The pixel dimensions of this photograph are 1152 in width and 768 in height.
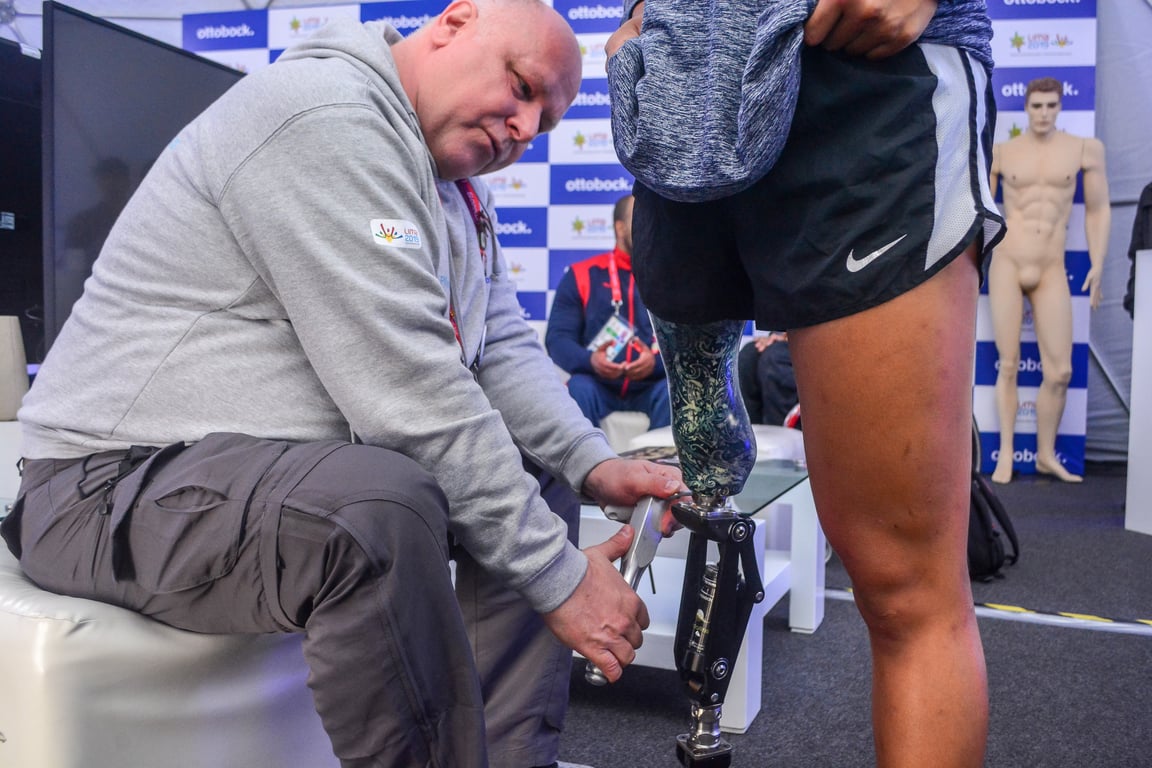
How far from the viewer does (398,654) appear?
724 millimetres

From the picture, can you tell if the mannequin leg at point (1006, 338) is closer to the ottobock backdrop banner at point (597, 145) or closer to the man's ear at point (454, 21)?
the ottobock backdrop banner at point (597, 145)

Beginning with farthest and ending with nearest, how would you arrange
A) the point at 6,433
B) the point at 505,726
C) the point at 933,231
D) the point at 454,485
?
the point at 6,433, the point at 505,726, the point at 454,485, the point at 933,231

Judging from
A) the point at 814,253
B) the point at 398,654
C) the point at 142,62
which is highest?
the point at 142,62

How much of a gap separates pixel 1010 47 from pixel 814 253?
4.13 meters

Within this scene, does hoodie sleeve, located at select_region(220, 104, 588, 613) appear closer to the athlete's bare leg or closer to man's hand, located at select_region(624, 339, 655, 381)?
the athlete's bare leg

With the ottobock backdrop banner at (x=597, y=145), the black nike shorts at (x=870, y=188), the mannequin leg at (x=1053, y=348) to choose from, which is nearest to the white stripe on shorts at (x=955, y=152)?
the black nike shorts at (x=870, y=188)

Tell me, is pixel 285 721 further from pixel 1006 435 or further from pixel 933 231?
pixel 1006 435

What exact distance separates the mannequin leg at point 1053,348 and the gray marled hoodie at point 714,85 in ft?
11.8

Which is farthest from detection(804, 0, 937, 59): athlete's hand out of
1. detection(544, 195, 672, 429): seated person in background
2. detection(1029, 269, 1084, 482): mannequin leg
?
detection(1029, 269, 1084, 482): mannequin leg

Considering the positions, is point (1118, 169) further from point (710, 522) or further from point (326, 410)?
point (326, 410)

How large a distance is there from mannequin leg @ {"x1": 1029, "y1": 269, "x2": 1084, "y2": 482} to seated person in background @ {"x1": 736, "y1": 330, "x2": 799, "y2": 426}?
4.15 feet

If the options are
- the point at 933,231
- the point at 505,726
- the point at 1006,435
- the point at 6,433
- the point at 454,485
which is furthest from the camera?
the point at 1006,435

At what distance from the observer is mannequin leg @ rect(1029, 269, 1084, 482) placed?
394cm

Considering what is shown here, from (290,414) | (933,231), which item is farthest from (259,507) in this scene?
(933,231)
